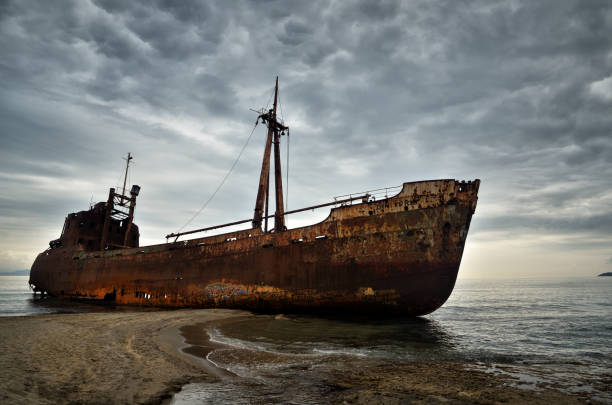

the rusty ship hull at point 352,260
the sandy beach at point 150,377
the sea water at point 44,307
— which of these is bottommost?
the sea water at point 44,307

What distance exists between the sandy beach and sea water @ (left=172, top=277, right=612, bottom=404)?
0.94 feet

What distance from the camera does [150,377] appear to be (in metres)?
4.13

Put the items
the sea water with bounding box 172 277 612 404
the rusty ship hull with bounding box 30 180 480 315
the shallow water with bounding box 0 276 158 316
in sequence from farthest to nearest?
the shallow water with bounding box 0 276 158 316 < the rusty ship hull with bounding box 30 180 480 315 < the sea water with bounding box 172 277 612 404

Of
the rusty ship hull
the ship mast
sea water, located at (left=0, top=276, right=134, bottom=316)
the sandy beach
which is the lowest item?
sea water, located at (left=0, top=276, right=134, bottom=316)

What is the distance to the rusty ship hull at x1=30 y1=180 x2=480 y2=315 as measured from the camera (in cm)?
1045

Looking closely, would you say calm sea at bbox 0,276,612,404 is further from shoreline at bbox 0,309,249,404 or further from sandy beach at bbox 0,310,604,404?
shoreline at bbox 0,309,249,404

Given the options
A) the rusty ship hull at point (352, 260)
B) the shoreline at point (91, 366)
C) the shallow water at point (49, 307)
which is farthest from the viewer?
the shallow water at point (49, 307)

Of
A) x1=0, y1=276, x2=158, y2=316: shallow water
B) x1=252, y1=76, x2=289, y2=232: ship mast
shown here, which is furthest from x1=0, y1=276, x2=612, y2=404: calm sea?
x1=0, y1=276, x2=158, y2=316: shallow water

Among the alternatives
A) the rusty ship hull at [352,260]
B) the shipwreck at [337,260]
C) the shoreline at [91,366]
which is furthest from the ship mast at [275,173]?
the shoreline at [91,366]

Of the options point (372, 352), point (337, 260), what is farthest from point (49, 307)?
point (372, 352)

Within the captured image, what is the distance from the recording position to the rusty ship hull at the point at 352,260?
34.3ft

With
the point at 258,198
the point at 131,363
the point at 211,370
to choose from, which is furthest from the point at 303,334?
the point at 258,198

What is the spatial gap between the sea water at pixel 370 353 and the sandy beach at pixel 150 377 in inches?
11.3

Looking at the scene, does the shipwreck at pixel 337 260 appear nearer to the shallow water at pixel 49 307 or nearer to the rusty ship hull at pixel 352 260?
the rusty ship hull at pixel 352 260
